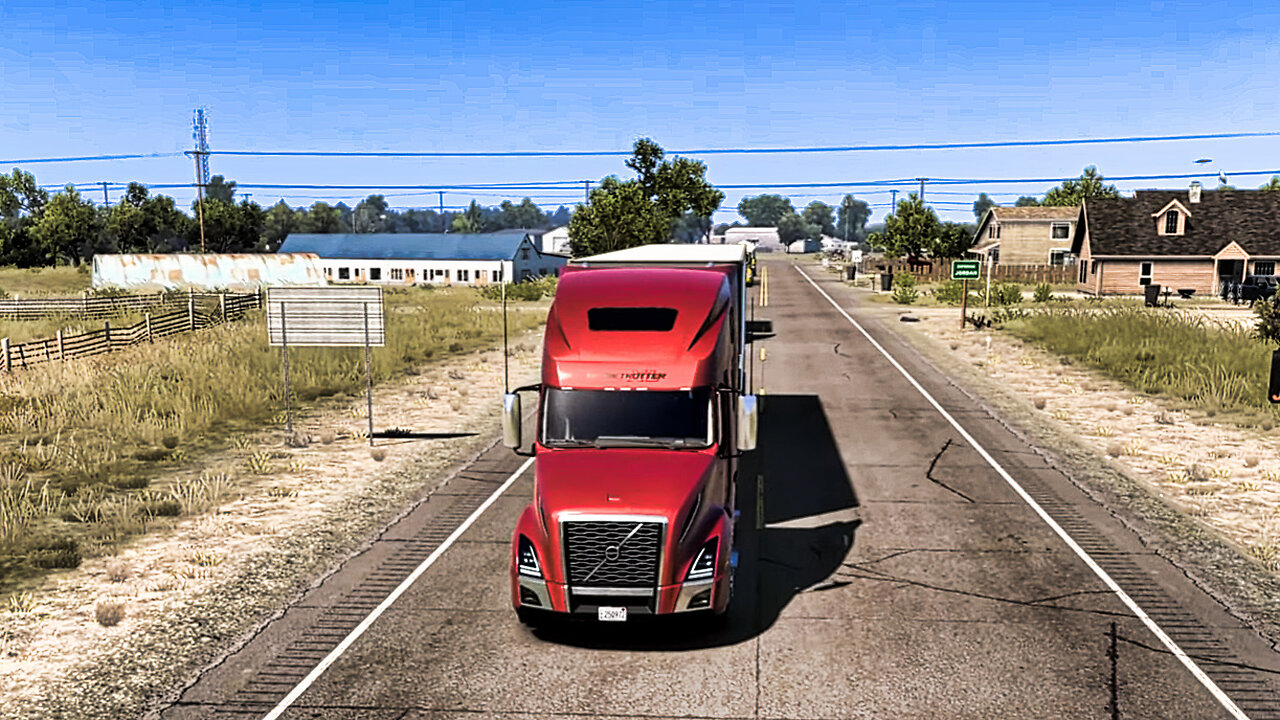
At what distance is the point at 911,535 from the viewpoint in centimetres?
1420

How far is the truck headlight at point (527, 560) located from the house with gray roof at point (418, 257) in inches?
3277

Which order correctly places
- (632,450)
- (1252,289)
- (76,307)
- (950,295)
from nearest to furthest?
(632,450)
(76,307)
(1252,289)
(950,295)

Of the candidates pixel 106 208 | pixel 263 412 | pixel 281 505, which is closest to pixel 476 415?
pixel 263 412

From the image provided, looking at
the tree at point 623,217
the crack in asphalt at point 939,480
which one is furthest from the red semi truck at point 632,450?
the tree at point 623,217

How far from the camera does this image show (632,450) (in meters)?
10.8

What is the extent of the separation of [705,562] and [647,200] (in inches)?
2779

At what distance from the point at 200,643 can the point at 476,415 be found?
14.1 meters

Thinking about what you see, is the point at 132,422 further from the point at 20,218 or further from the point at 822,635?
the point at 20,218

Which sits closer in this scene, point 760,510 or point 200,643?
point 200,643

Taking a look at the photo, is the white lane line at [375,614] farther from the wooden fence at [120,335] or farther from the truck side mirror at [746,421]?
the wooden fence at [120,335]

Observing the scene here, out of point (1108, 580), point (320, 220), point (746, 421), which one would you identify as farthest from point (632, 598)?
point (320, 220)

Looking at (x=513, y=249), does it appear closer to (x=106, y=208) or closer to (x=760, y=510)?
(x=760, y=510)

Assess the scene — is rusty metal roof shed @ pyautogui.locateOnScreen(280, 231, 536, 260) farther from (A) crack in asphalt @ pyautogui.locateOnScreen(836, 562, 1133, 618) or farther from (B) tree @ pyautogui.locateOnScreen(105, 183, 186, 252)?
(A) crack in asphalt @ pyautogui.locateOnScreen(836, 562, 1133, 618)

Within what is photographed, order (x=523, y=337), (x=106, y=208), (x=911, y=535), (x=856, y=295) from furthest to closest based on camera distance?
(x=106, y=208), (x=856, y=295), (x=523, y=337), (x=911, y=535)
